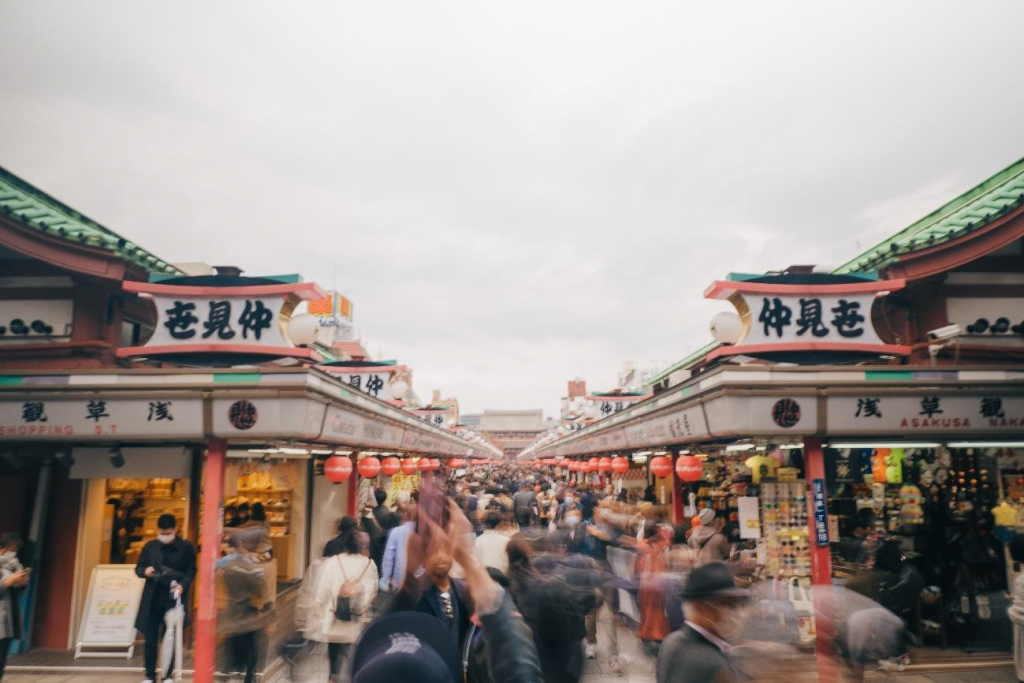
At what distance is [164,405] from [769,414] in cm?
866

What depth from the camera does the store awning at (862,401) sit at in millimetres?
8375

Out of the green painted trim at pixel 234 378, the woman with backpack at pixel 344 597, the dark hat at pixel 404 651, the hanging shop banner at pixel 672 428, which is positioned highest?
the green painted trim at pixel 234 378

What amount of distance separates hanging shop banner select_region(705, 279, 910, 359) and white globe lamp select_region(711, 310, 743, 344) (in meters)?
0.08

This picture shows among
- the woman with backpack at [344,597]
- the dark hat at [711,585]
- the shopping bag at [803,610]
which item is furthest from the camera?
the shopping bag at [803,610]

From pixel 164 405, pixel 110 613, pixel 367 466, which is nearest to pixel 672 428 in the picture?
pixel 367 466

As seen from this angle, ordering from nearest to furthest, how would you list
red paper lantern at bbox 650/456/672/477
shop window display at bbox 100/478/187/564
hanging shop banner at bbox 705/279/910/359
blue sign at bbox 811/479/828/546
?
blue sign at bbox 811/479/828/546 < hanging shop banner at bbox 705/279/910/359 < shop window display at bbox 100/478/187/564 < red paper lantern at bbox 650/456/672/477

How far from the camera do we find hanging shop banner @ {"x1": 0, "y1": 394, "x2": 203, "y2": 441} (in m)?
8.55

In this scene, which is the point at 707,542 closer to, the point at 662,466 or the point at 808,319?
Answer: the point at 808,319

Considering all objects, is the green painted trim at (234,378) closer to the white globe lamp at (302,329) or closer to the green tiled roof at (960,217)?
the white globe lamp at (302,329)

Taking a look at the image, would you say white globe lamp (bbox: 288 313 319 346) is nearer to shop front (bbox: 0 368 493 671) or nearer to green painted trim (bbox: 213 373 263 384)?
shop front (bbox: 0 368 493 671)

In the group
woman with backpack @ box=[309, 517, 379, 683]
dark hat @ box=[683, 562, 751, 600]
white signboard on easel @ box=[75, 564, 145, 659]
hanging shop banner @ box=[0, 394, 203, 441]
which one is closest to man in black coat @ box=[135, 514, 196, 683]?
hanging shop banner @ box=[0, 394, 203, 441]

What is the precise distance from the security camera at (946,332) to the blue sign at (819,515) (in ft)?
10.8

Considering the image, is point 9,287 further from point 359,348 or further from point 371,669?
point 359,348

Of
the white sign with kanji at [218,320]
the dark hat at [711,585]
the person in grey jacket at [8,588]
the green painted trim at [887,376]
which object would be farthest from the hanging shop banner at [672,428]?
the person in grey jacket at [8,588]
